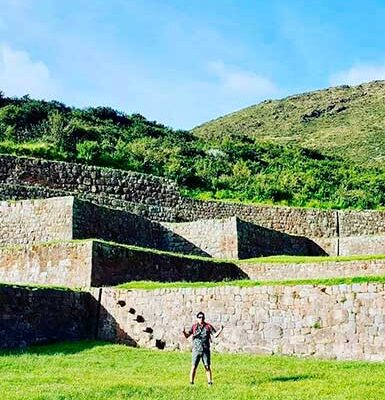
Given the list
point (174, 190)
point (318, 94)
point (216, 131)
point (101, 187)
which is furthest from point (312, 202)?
point (318, 94)

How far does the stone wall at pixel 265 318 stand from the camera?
53.4 ft

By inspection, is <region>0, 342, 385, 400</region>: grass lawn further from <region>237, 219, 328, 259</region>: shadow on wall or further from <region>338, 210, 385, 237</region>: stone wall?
<region>338, 210, 385, 237</region>: stone wall

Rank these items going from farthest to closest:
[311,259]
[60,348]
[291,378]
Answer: [311,259] < [60,348] < [291,378]


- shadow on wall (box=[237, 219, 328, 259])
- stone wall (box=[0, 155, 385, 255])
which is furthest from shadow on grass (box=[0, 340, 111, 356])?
shadow on wall (box=[237, 219, 328, 259])

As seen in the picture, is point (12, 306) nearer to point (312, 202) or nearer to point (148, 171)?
point (148, 171)

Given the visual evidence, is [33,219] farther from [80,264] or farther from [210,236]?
[210,236]

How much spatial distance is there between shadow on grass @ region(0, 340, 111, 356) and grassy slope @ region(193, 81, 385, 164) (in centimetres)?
5760

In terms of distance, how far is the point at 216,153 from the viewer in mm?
55344

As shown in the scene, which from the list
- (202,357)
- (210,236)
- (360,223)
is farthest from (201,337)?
(360,223)

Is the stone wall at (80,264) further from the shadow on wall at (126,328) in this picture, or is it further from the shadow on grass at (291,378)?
the shadow on grass at (291,378)

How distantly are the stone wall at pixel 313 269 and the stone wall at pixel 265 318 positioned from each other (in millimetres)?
5724

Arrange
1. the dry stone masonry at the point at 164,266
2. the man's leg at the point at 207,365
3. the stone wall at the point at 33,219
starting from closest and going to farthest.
Result: the man's leg at the point at 207,365 < the dry stone masonry at the point at 164,266 < the stone wall at the point at 33,219

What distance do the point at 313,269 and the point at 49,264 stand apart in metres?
8.64

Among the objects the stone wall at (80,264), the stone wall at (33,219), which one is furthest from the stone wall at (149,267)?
the stone wall at (33,219)
